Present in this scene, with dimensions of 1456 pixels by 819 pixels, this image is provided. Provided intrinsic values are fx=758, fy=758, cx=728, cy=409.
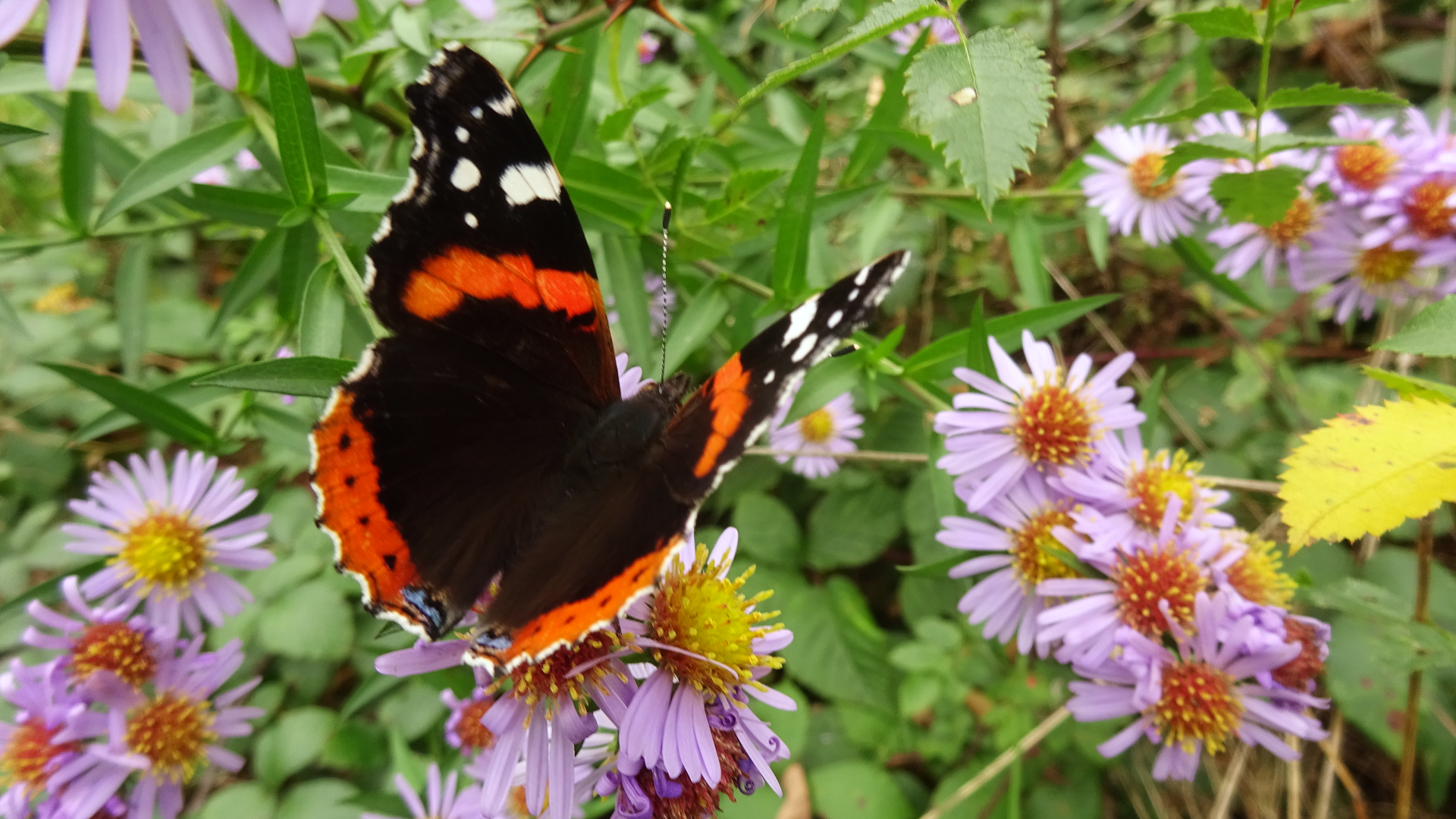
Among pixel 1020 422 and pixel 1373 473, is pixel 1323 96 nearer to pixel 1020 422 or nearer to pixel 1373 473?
pixel 1373 473

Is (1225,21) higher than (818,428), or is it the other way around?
(1225,21)

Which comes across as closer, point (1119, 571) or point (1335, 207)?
point (1119, 571)

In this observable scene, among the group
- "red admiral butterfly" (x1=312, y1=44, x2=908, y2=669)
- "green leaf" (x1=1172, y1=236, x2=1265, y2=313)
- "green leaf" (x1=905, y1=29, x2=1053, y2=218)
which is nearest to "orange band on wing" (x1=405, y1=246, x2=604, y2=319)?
"red admiral butterfly" (x1=312, y1=44, x2=908, y2=669)

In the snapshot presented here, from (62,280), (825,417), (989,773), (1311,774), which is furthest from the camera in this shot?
(62,280)

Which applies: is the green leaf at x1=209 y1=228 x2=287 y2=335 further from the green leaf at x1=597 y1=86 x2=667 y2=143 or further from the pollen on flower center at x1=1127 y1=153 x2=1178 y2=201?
the pollen on flower center at x1=1127 y1=153 x2=1178 y2=201

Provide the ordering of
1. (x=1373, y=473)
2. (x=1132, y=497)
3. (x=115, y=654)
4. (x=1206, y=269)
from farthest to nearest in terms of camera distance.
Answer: (x=1206, y=269), (x=115, y=654), (x=1132, y=497), (x=1373, y=473)

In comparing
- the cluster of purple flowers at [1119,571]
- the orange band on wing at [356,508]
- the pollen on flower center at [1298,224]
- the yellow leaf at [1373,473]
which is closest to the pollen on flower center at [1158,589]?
the cluster of purple flowers at [1119,571]

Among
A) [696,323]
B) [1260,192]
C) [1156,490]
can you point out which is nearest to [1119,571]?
[1156,490]

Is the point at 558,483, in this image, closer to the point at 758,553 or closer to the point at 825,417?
the point at 758,553

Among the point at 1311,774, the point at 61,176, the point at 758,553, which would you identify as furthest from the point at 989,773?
the point at 61,176
